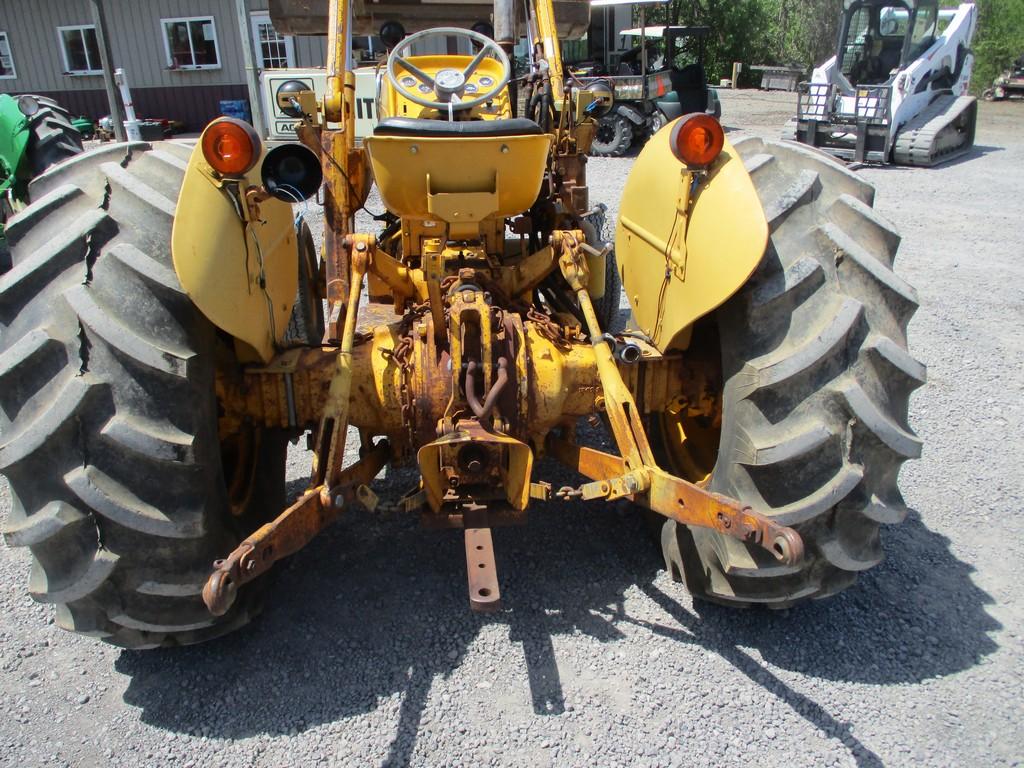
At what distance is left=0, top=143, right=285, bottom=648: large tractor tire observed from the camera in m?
2.19

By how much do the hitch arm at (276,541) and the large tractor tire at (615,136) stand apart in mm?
12340

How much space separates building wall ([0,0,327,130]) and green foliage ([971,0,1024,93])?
719 inches

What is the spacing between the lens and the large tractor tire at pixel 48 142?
6402 millimetres

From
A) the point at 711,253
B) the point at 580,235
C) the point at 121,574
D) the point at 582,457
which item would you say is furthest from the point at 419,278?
the point at 121,574

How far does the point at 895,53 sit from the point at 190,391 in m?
Result: 14.3

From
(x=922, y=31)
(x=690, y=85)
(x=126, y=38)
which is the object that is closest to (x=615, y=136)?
(x=690, y=85)

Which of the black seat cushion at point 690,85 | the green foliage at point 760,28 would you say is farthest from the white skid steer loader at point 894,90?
the green foliage at point 760,28

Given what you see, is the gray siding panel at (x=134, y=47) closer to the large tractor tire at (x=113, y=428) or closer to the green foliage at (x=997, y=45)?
the large tractor tire at (x=113, y=428)

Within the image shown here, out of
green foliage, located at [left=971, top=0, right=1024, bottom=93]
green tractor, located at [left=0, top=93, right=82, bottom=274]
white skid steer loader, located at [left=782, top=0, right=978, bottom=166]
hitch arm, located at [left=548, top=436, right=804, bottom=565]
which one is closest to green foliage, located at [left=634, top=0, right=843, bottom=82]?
green foliage, located at [left=971, top=0, right=1024, bottom=93]

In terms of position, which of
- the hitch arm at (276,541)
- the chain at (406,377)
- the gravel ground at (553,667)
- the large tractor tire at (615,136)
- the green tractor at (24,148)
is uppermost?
the green tractor at (24,148)

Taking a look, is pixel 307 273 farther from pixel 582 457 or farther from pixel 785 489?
pixel 785 489

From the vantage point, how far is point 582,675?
264cm

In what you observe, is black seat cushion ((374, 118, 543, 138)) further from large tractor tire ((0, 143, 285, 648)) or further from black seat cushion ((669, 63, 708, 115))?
black seat cushion ((669, 63, 708, 115))

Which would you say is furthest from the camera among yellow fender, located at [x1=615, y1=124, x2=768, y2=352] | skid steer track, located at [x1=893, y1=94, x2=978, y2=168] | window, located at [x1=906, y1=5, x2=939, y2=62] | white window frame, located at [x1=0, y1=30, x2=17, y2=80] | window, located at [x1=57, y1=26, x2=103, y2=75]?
white window frame, located at [x1=0, y1=30, x2=17, y2=80]
